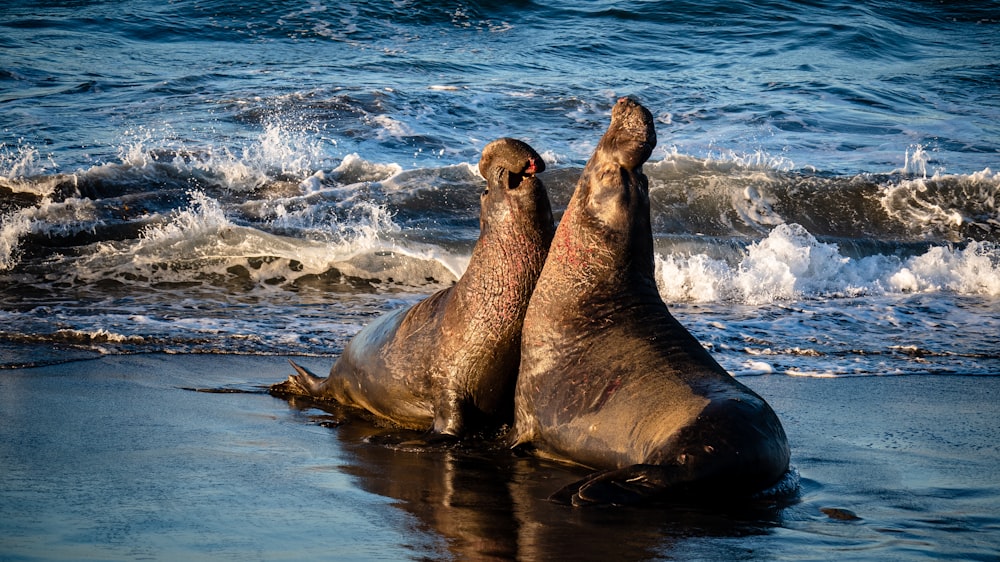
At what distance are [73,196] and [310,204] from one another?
2.92 m

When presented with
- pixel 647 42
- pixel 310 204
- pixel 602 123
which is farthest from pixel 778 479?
pixel 647 42

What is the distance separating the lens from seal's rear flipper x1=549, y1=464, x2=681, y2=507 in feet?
14.0

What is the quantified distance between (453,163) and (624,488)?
11.9 metres

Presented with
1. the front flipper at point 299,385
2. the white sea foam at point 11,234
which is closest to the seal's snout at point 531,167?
the front flipper at point 299,385

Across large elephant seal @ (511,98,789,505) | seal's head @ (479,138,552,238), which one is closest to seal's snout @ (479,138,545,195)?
seal's head @ (479,138,552,238)

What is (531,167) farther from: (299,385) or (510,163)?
(299,385)

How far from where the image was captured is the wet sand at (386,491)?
3.75 meters

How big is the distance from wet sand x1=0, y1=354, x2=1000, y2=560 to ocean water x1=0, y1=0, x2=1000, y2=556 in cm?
170

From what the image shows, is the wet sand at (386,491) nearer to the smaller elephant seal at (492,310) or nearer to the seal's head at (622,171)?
the smaller elephant seal at (492,310)

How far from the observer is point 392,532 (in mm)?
3920

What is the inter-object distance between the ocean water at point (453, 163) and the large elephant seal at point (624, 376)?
2.82 m

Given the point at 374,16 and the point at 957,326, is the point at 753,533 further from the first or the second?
the point at 374,16

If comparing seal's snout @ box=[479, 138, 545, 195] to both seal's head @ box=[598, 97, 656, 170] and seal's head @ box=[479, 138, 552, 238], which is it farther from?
seal's head @ box=[598, 97, 656, 170]

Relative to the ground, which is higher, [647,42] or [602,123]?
[647,42]
